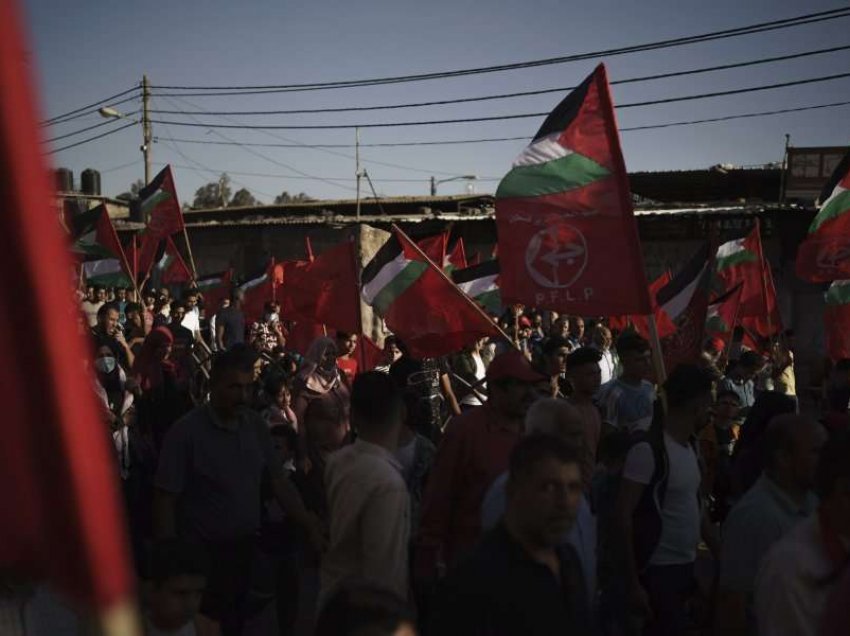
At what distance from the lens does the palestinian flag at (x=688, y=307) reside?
286 inches

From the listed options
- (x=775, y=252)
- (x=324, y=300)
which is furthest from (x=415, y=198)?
(x=324, y=300)

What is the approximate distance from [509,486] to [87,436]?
2273mm

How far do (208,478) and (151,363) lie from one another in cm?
383

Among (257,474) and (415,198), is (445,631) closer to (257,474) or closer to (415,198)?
(257,474)

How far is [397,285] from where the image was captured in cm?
863

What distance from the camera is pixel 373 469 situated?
3.76m

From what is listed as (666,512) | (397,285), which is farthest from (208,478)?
(397,285)

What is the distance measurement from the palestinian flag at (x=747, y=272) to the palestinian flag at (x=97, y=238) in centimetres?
723

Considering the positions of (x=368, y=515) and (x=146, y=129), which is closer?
(x=368, y=515)

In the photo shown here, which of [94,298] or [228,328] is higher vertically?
[94,298]

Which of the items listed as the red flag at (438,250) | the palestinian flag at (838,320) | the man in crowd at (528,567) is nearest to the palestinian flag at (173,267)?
the red flag at (438,250)

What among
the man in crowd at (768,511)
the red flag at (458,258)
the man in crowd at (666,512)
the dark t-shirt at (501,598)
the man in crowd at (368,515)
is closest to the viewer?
the dark t-shirt at (501,598)

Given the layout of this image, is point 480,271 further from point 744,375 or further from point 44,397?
point 44,397

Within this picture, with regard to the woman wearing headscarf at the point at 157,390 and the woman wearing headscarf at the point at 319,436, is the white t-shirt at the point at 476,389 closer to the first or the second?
the woman wearing headscarf at the point at 157,390
